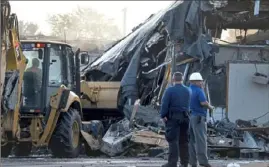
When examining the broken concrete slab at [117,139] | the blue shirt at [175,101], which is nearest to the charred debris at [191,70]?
the broken concrete slab at [117,139]

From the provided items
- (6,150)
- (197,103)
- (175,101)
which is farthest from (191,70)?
(175,101)

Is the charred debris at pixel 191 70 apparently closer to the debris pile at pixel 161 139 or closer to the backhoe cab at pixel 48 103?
the debris pile at pixel 161 139

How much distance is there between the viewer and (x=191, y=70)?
21.5 metres

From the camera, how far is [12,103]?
15.2 metres

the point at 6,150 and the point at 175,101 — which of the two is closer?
the point at 175,101

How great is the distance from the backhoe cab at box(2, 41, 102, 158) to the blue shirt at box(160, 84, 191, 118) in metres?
4.78

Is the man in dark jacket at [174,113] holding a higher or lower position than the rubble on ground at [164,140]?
higher

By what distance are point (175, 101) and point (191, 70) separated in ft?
30.7

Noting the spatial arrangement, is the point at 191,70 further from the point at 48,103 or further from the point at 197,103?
the point at 197,103

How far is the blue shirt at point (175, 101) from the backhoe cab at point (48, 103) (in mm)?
4782

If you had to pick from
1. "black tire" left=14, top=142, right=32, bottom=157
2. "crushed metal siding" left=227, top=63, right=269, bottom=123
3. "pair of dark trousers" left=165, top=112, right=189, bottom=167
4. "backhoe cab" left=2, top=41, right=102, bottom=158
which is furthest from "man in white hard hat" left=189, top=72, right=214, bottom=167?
"crushed metal siding" left=227, top=63, right=269, bottom=123

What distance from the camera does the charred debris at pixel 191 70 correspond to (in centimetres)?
1936

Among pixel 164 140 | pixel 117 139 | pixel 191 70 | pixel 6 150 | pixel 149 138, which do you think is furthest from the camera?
pixel 191 70

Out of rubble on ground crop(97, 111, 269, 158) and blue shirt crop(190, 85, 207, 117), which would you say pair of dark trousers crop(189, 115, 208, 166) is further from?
rubble on ground crop(97, 111, 269, 158)
